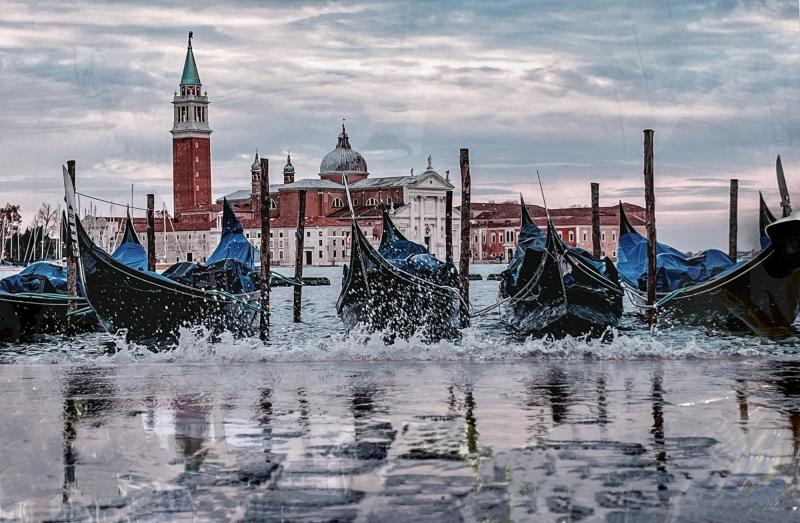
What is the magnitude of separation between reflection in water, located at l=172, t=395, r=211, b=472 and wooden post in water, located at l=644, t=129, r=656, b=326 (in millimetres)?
10247

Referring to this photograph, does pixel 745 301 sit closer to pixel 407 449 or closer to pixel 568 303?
pixel 568 303

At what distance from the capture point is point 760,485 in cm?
605

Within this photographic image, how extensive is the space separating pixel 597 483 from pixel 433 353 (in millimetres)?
10126

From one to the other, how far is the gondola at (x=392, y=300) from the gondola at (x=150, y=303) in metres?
1.65

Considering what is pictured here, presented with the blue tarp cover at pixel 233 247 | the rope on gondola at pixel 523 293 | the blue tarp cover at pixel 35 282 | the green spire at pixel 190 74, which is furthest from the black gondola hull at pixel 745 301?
the green spire at pixel 190 74

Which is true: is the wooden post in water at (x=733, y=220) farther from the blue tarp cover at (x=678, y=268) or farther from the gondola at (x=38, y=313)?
the gondola at (x=38, y=313)

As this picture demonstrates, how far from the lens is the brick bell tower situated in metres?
128

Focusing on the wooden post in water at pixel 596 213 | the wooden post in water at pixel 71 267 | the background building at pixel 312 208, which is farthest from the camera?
the background building at pixel 312 208

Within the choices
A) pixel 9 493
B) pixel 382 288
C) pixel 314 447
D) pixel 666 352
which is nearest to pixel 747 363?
pixel 666 352

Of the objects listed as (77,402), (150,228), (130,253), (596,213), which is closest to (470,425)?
(77,402)

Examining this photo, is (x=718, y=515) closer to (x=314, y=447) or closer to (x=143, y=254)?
(x=314, y=447)

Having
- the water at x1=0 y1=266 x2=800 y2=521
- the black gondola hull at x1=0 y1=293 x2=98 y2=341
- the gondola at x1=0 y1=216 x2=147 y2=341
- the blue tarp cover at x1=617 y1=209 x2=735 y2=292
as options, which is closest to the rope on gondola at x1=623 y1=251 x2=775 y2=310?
the blue tarp cover at x1=617 y1=209 x2=735 y2=292

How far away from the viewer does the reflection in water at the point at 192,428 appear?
7.12m

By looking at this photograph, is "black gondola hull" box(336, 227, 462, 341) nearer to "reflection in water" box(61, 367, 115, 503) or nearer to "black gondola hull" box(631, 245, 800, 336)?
"black gondola hull" box(631, 245, 800, 336)
